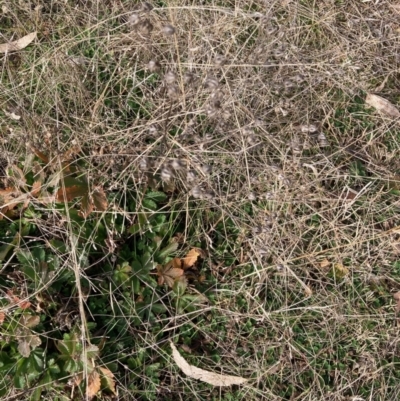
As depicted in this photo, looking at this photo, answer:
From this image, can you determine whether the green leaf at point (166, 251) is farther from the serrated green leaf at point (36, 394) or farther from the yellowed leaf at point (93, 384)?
the serrated green leaf at point (36, 394)

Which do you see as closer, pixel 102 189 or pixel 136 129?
pixel 102 189

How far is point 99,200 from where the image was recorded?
1.68 metres

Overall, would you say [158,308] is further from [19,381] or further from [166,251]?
[19,381]

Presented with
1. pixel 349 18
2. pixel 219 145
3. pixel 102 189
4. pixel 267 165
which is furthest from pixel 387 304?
pixel 349 18

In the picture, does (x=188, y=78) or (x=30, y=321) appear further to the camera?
(x=188, y=78)

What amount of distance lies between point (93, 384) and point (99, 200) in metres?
0.51

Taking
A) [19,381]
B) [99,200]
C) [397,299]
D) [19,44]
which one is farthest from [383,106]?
[19,381]

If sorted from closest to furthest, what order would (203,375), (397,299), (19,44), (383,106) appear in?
(203,375)
(397,299)
(19,44)
(383,106)

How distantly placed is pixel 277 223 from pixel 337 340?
0.41 meters

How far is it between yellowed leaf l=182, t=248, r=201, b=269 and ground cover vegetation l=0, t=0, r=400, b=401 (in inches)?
0.9

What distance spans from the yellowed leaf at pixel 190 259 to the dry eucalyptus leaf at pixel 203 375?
0.24 metres

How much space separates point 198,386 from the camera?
1.67m

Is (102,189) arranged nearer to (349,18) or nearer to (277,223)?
(277,223)

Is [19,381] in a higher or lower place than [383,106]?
lower
